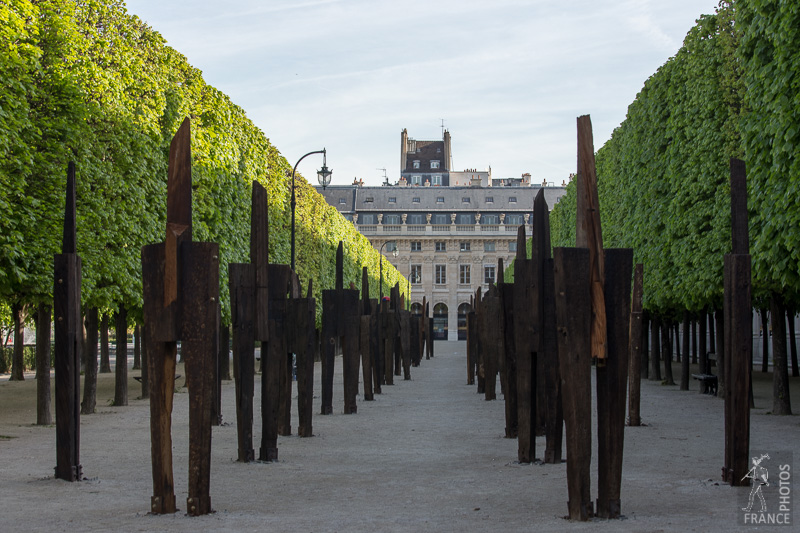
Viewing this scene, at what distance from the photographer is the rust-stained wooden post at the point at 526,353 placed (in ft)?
34.0

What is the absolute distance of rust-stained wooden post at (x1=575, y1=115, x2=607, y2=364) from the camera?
23.7 feet

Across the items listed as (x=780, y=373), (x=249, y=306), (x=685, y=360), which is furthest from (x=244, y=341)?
(x=685, y=360)

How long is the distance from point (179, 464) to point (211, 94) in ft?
55.4

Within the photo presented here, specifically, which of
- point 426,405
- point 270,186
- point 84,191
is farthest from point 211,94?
point 426,405

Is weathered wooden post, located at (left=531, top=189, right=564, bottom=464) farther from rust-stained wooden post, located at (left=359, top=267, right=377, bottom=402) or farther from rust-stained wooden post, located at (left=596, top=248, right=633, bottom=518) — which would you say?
rust-stained wooden post, located at (left=359, top=267, right=377, bottom=402)

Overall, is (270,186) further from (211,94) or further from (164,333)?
(164,333)

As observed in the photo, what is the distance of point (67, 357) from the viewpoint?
9.40 meters

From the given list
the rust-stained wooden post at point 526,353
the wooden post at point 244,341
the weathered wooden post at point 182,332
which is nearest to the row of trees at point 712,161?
the rust-stained wooden post at point 526,353


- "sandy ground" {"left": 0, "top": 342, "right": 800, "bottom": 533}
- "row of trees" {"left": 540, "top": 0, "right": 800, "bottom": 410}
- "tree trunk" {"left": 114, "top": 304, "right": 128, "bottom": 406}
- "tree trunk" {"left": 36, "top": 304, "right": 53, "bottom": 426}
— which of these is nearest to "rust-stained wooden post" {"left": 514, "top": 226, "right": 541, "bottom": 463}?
"sandy ground" {"left": 0, "top": 342, "right": 800, "bottom": 533}

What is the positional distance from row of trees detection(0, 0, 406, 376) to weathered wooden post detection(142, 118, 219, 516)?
25.2 feet

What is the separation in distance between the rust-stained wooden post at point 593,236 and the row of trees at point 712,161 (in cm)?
630

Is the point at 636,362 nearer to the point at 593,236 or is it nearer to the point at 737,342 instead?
the point at 737,342

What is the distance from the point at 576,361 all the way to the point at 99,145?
12.9 metres

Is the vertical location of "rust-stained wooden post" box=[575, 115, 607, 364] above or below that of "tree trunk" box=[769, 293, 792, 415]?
above
